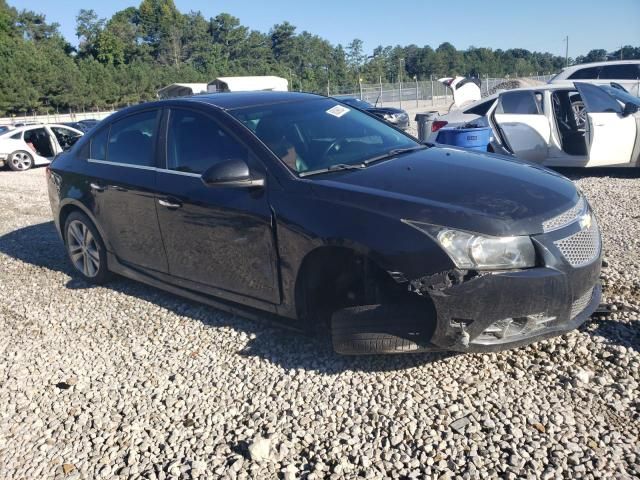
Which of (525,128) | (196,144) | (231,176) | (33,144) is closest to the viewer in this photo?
(231,176)

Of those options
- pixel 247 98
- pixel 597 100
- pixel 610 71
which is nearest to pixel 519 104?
pixel 597 100

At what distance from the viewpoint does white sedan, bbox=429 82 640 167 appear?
832 cm

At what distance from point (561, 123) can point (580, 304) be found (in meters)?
7.07

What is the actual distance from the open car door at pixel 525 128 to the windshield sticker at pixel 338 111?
16.6 feet

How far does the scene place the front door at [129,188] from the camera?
4340 millimetres

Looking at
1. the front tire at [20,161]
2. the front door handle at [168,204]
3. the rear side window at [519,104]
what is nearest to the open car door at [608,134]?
the rear side window at [519,104]

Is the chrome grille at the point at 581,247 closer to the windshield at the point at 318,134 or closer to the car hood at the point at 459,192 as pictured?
the car hood at the point at 459,192

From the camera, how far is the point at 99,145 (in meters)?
5.04

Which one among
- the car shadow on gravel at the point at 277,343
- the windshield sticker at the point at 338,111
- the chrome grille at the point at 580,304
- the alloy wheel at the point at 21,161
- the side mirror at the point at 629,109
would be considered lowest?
the car shadow on gravel at the point at 277,343

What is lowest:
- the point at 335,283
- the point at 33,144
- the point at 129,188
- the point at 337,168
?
the point at 335,283

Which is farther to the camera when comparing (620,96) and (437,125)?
(437,125)

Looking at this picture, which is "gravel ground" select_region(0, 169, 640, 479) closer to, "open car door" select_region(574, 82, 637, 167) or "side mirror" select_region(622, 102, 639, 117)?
"open car door" select_region(574, 82, 637, 167)

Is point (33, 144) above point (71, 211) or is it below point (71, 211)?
below

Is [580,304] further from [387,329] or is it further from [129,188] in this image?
[129,188]
